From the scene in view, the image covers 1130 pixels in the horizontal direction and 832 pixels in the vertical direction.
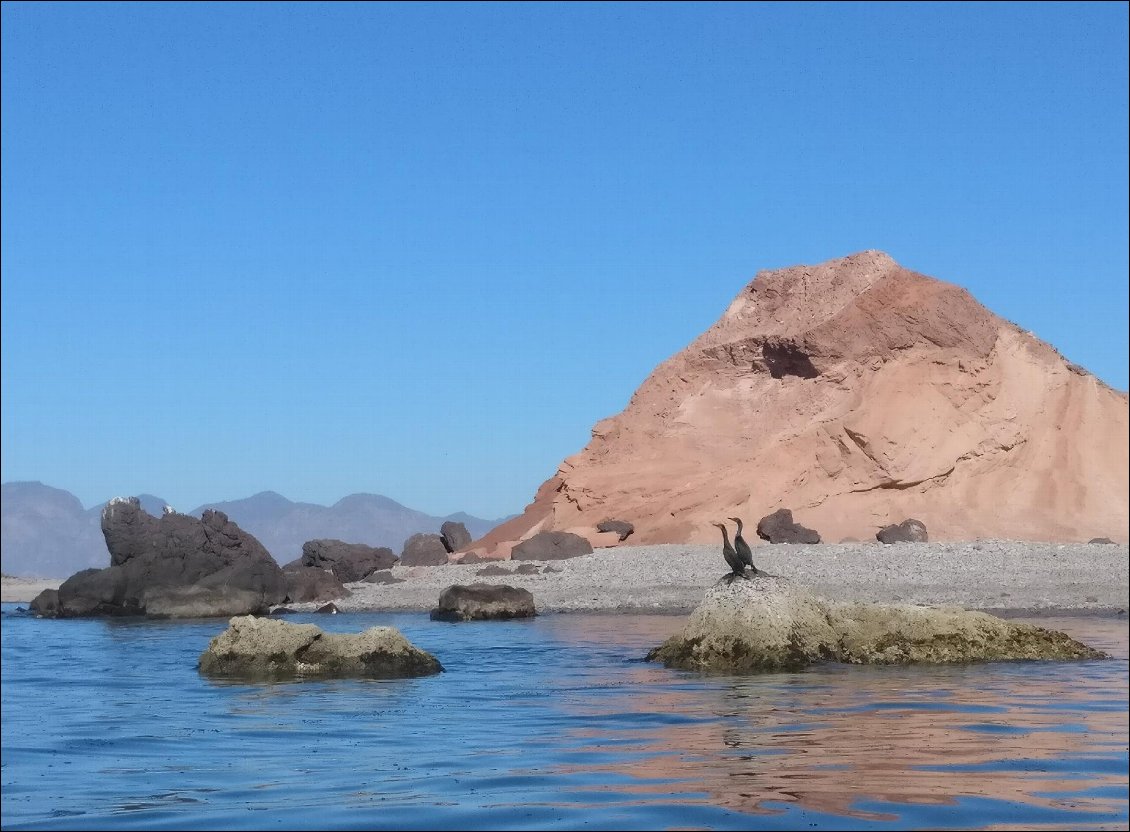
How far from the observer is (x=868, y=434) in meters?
49.4

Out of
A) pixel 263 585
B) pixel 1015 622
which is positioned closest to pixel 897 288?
pixel 263 585

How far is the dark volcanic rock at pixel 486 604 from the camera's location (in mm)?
29062

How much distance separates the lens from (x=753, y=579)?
17.9 metres

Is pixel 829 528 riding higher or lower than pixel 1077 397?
lower

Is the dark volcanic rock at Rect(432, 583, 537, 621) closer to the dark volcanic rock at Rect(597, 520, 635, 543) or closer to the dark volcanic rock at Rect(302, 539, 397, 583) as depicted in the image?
the dark volcanic rock at Rect(302, 539, 397, 583)

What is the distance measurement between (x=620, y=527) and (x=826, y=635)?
3188 centimetres

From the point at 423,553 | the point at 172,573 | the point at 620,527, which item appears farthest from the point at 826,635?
the point at 423,553

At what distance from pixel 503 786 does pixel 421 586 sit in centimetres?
3063

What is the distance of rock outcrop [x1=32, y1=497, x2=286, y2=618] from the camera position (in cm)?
3450

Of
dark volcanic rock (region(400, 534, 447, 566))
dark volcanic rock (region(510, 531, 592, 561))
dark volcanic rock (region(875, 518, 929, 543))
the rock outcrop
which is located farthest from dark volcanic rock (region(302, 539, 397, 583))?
dark volcanic rock (region(875, 518, 929, 543))

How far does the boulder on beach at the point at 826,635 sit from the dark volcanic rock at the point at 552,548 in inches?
994

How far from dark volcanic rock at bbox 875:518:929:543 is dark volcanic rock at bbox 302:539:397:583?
16908 millimetres

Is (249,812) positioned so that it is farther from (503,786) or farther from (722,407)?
(722,407)

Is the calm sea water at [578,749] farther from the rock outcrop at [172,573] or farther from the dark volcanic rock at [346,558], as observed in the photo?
the dark volcanic rock at [346,558]
